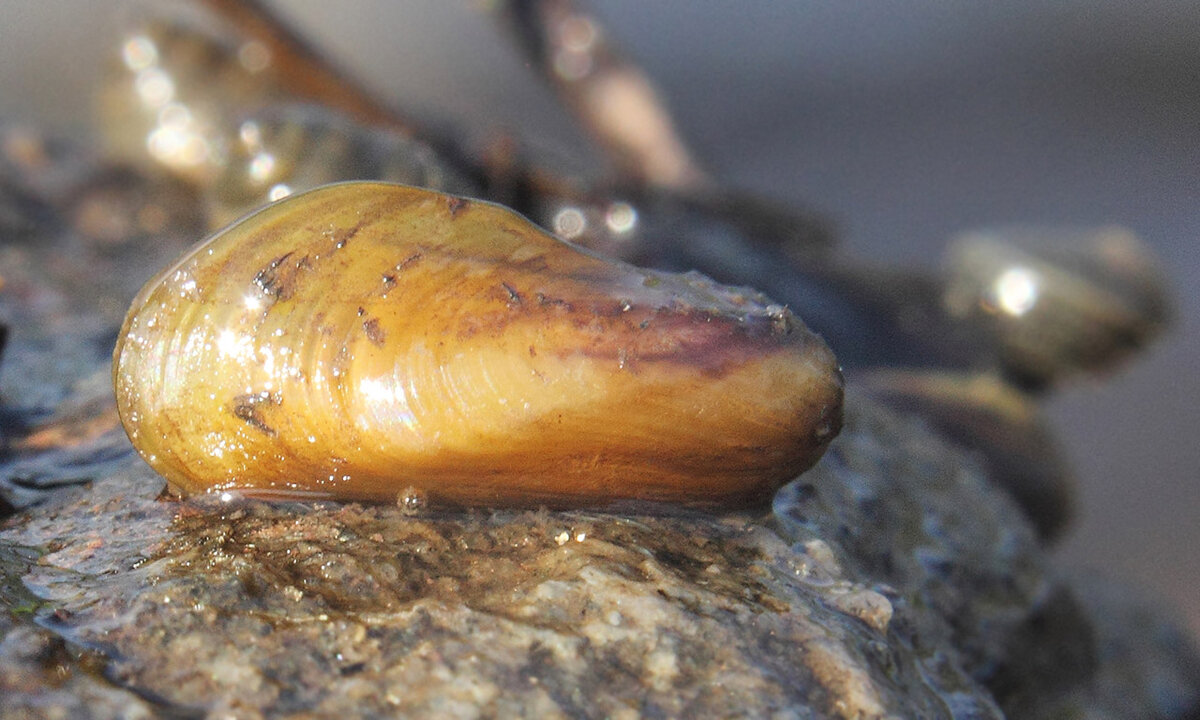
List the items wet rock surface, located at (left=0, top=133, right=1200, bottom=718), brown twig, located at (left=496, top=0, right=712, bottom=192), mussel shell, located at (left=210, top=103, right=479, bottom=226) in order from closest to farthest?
wet rock surface, located at (left=0, top=133, right=1200, bottom=718) → mussel shell, located at (left=210, top=103, right=479, bottom=226) → brown twig, located at (left=496, top=0, right=712, bottom=192)

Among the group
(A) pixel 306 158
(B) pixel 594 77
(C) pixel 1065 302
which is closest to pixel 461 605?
(A) pixel 306 158

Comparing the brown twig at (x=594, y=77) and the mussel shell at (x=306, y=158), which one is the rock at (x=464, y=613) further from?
the brown twig at (x=594, y=77)

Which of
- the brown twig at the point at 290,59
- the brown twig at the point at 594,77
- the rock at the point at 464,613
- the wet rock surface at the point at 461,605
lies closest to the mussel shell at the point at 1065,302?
the brown twig at the point at 594,77

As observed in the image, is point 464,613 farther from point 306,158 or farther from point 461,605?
point 306,158

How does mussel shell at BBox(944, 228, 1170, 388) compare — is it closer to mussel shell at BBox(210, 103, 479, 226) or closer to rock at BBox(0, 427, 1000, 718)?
mussel shell at BBox(210, 103, 479, 226)

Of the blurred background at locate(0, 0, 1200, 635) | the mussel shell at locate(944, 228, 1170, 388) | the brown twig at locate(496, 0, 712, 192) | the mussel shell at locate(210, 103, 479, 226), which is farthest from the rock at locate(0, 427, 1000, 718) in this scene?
the blurred background at locate(0, 0, 1200, 635)
